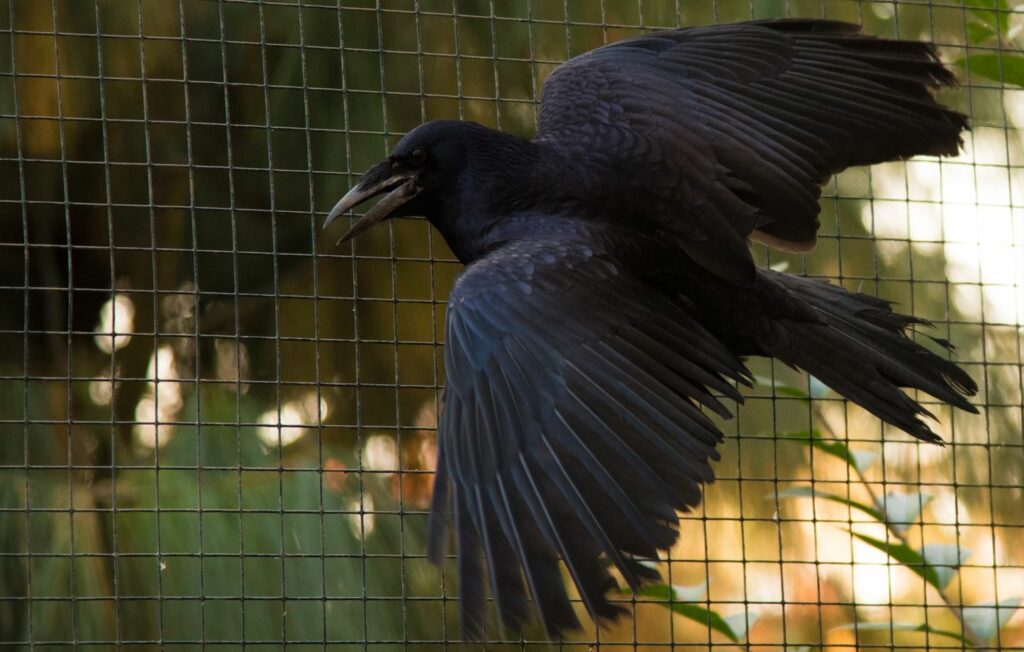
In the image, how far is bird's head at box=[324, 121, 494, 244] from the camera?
2.65 metres

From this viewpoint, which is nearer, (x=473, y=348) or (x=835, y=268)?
(x=473, y=348)

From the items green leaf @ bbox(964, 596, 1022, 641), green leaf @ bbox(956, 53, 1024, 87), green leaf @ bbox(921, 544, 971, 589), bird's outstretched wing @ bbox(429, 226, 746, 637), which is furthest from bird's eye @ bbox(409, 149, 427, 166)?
green leaf @ bbox(964, 596, 1022, 641)

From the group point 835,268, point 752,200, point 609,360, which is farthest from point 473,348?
point 835,268

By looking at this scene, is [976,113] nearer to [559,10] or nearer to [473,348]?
[559,10]

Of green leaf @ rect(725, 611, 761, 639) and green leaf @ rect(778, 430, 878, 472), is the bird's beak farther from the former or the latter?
green leaf @ rect(725, 611, 761, 639)

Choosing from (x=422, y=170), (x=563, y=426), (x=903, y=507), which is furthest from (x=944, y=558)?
(x=422, y=170)

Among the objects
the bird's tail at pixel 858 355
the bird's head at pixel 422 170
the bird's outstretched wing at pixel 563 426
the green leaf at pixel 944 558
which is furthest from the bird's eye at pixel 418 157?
the green leaf at pixel 944 558

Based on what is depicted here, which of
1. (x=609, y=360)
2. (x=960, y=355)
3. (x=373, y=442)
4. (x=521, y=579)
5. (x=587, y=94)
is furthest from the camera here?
(x=960, y=355)

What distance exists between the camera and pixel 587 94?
2.75 metres

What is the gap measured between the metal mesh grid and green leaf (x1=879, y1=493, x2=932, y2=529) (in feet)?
2.93

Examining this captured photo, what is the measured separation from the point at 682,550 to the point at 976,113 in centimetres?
164

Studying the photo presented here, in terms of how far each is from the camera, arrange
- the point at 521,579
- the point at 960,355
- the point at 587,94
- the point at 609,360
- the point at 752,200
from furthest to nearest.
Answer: the point at 960,355, the point at 587,94, the point at 752,200, the point at 609,360, the point at 521,579

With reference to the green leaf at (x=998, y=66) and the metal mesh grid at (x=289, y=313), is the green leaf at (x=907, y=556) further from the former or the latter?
the metal mesh grid at (x=289, y=313)

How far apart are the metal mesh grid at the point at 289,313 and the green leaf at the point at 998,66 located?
845mm
